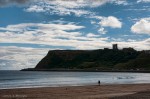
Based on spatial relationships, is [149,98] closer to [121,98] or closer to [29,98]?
[121,98]

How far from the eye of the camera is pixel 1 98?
138ft

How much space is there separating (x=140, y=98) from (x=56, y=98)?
1013 centimetres

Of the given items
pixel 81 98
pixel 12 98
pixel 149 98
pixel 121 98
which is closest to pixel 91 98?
pixel 81 98

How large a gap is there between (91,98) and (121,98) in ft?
12.6

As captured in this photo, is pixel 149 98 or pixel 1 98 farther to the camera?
pixel 1 98

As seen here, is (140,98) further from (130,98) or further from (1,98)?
(1,98)

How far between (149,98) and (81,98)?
7.91 meters

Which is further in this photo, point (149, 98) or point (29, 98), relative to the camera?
point (29, 98)

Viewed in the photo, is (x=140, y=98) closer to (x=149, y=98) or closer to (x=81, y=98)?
(x=149, y=98)

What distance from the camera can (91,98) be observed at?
4084 centimetres

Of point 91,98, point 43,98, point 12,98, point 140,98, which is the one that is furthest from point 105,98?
point 12,98

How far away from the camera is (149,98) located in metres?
38.3

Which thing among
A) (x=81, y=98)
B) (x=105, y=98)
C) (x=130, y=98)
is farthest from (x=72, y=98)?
(x=130, y=98)

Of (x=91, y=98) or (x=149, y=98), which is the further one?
Result: (x=91, y=98)
